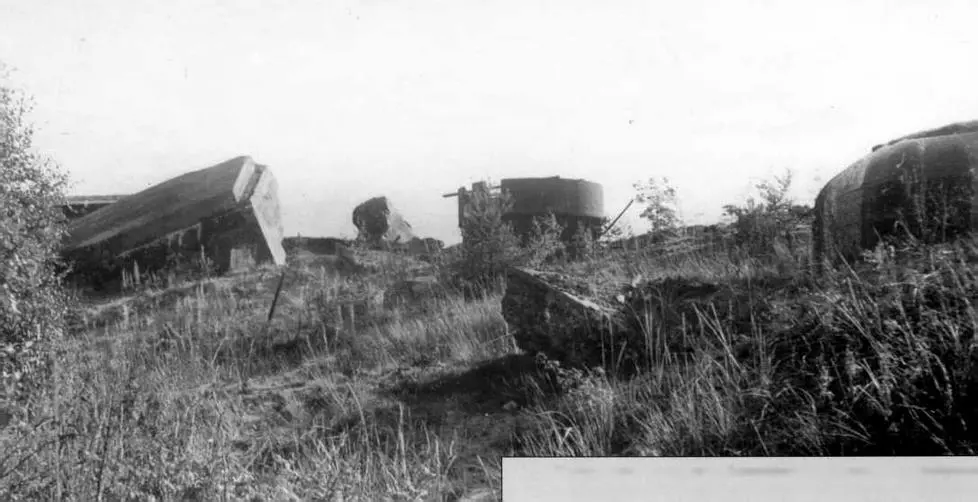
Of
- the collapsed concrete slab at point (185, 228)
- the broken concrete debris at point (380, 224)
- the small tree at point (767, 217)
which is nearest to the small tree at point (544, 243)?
the broken concrete debris at point (380, 224)

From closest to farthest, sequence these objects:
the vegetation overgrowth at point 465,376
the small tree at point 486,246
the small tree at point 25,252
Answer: the vegetation overgrowth at point 465,376, the small tree at point 25,252, the small tree at point 486,246

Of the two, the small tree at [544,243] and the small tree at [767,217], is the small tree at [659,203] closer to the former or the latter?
the small tree at [767,217]

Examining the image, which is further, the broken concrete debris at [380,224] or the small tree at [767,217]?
the broken concrete debris at [380,224]

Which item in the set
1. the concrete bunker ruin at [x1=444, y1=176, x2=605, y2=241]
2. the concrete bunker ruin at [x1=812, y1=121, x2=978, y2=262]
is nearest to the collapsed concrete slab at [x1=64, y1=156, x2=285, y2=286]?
the concrete bunker ruin at [x1=444, y1=176, x2=605, y2=241]

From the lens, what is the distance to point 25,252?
432 cm

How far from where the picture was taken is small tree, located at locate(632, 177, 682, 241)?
419cm

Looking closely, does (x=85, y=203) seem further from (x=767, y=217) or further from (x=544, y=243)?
(x=767, y=217)

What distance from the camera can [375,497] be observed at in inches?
136

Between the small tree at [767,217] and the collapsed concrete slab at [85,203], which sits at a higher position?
the collapsed concrete slab at [85,203]

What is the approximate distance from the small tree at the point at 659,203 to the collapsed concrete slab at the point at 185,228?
5.50ft

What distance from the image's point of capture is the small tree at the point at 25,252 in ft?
13.4

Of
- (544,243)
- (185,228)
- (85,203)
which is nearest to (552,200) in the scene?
(544,243)

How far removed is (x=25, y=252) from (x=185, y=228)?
0.71 m

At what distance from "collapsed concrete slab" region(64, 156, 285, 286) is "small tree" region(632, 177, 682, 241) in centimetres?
168
